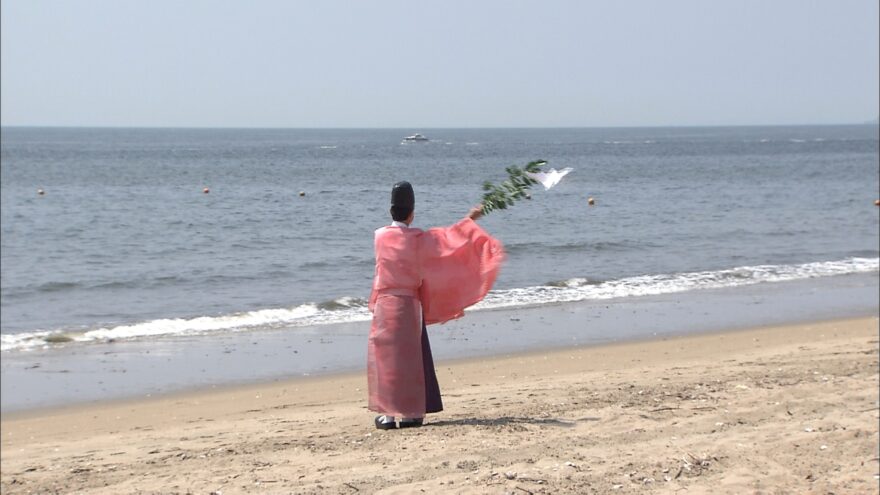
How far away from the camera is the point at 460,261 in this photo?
6.65m

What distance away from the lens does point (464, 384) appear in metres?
10.1

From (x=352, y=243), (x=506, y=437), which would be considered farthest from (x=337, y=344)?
(x=506, y=437)

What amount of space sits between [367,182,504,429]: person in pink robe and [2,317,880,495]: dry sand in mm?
502

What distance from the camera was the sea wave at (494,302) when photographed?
1387 centimetres

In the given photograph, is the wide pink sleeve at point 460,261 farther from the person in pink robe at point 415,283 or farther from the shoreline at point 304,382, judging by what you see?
the shoreline at point 304,382

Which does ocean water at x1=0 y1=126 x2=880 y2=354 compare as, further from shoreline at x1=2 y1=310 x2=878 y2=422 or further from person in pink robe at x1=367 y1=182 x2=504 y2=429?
shoreline at x1=2 y1=310 x2=878 y2=422

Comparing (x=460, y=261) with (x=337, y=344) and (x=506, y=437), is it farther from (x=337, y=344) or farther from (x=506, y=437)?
(x=337, y=344)

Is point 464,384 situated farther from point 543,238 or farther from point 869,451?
point 543,238

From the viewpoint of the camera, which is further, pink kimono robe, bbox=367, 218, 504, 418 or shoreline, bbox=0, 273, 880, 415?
shoreline, bbox=0, 273, 880, 415

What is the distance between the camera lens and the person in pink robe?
6.61m

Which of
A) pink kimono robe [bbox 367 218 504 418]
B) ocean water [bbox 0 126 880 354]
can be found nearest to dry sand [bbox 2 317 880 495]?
Result: pink kimono robe [bbox 367 218 504 418]

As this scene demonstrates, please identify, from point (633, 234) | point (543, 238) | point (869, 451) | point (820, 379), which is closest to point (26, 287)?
point (543, 238)

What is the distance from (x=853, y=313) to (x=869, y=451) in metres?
9.17

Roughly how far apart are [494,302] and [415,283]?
30.4 feet
